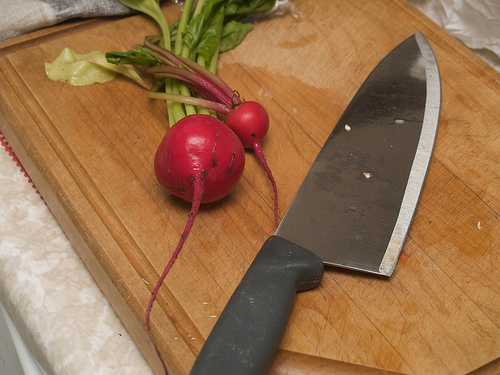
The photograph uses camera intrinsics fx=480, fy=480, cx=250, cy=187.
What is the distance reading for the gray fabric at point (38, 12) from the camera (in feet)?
4.65

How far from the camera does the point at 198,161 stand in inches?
39.1

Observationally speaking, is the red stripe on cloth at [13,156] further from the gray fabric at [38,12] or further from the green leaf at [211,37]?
the green leaf at [211,37]

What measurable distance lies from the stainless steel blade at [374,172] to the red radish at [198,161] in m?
0.16

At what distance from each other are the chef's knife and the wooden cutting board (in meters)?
0.06

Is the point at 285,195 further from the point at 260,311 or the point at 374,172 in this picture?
the point at 260,311

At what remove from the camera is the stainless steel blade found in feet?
3.27

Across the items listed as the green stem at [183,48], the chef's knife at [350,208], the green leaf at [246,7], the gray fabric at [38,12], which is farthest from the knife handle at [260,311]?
the gray fabric at [38,12]

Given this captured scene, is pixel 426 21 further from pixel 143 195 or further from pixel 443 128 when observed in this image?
pixel 143 195

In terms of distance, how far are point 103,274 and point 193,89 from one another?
54cm

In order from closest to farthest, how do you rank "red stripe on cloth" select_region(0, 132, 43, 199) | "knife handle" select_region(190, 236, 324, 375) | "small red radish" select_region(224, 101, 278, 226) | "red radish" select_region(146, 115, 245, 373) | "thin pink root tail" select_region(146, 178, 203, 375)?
1. "knife handle" select_region(190, 236, 324, 375)
2. "thin pink root tail" select_region(146, 178, 203, 375)
3. "red radish" select_region(146, 115, 245, 373)
4. "small red radish" select_region(224, 101, 278, 226)
5. "red stripe on cloth" select_region(0, 132, 43, 199)

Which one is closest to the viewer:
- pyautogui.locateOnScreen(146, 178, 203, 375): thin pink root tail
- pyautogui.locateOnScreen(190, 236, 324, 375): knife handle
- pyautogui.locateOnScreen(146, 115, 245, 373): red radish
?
pyautogui.locateOnScreen(190, 236, 324, 375): knife handle

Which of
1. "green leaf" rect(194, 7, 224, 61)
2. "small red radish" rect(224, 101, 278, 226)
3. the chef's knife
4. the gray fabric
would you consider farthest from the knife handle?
the gray fabric

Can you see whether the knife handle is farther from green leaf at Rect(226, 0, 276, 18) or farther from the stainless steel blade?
green leaf at Rect(226, 0, 276, 18)

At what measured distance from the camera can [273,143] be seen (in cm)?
125
